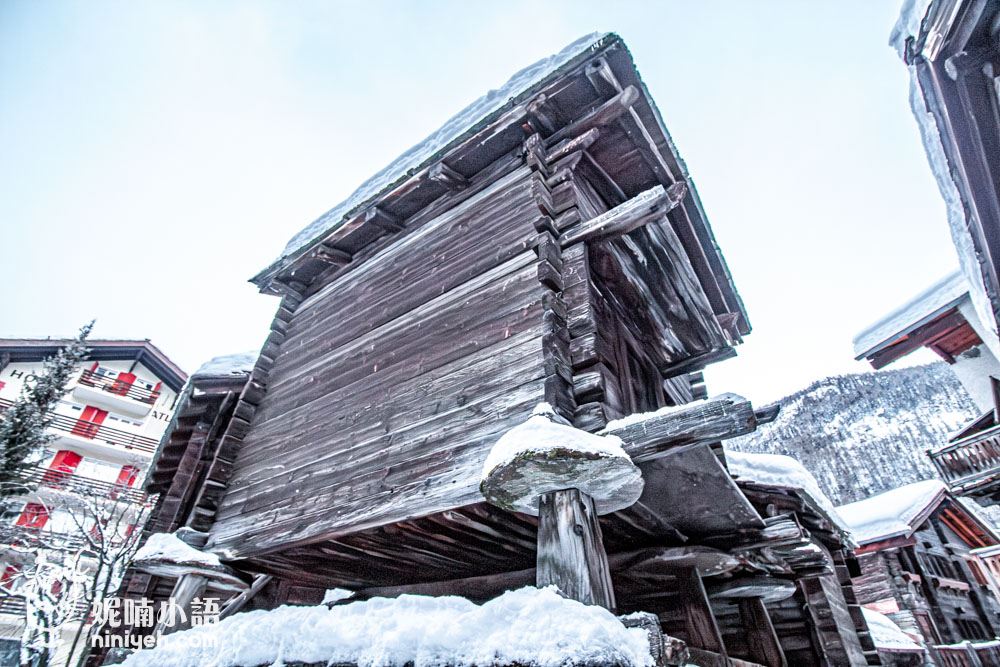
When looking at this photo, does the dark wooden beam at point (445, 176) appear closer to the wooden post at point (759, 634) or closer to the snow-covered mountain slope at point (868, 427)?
the wooden post at point (759, 634)

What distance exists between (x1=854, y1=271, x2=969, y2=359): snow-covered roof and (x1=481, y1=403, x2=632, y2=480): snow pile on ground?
13.6 metres

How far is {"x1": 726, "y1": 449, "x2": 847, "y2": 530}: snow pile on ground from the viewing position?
5492mm

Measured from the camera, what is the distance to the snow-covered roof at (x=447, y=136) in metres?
5.71

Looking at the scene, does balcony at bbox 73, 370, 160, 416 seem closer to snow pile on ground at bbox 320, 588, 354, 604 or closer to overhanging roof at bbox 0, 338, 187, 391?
overhanging roof at bbox 0, 338, 187, 391

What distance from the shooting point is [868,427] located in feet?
203

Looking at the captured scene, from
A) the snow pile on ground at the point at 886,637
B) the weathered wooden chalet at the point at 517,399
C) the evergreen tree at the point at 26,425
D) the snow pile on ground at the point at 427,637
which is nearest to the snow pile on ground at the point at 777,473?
the weathered wooden chalet at the point at 517,399

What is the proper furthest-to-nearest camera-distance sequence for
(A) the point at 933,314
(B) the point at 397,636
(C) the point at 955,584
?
(C) the point at 955,584 < (A) the point at 933,314 < (B) the point at 397,636

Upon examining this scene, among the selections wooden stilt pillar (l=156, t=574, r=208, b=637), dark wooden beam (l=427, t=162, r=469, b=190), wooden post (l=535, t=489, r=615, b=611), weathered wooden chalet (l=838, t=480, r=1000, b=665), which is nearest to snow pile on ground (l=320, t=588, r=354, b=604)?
wooden stilt pillar (l=156, t=574, r=208, b=637)

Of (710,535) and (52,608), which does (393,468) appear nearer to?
(710,535)

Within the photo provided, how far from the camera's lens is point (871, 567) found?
16.4 m

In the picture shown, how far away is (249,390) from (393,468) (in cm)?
373

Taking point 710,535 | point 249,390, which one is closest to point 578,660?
point 710,535

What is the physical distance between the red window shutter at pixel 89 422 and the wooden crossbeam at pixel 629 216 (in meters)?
32.0

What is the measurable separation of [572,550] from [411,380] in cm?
267
